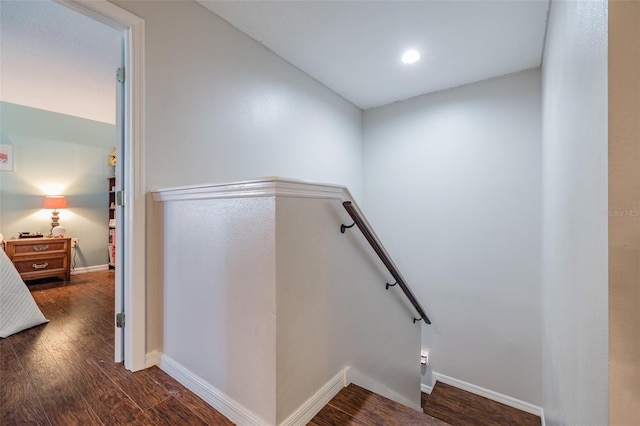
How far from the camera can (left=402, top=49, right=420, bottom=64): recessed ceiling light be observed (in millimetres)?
2414

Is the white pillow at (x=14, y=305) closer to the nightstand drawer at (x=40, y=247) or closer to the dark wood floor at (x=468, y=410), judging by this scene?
the nightstand drawer at (x=40, y=247)

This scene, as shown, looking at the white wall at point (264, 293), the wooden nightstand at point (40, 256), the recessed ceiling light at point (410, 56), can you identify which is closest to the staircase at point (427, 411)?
the white wall at point (264, 293)

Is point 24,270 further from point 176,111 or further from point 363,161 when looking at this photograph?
point 363,161

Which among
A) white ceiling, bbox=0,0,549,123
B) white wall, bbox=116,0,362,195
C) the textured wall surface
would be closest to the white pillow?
white wall, bbox=116,0,362,195

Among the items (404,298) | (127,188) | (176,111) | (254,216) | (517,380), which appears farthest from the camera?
(517,380)

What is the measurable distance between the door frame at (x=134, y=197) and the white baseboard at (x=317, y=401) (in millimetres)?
979

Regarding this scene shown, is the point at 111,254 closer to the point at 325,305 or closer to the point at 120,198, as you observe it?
the point at 120,198

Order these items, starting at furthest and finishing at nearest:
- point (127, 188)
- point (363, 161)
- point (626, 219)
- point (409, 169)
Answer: point (363, 161) → point (409, 169) → point (127, 188) → point (626, 219)

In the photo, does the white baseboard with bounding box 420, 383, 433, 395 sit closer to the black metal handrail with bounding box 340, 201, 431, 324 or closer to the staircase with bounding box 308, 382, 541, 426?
the staircase with bounding box 308, 382, 541, 426

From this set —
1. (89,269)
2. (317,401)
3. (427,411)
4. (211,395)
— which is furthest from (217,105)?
(89,269)

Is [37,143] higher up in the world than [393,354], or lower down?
higher up

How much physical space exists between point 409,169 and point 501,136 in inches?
38.4

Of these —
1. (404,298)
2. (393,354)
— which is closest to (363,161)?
(404,298)

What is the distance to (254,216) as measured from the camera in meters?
1.16
